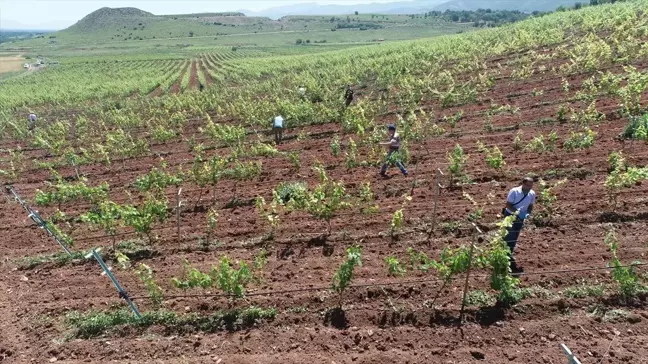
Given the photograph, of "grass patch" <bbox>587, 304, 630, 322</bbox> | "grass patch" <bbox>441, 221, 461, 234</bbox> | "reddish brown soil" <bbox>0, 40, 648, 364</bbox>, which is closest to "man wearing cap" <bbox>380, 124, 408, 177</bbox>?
"reddish brown soil" <bbox>0, 40, 648, 364</bbox>

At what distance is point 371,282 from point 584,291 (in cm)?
316

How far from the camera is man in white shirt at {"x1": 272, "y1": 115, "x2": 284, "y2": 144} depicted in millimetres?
15805

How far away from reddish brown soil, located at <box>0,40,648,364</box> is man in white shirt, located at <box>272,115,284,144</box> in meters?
3.78

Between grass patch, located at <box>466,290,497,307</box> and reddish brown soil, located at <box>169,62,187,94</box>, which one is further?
reddish brown soil, located at <box>169,62,187,94</box>

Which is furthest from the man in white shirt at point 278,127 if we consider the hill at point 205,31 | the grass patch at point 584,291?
the hill at point 205,31

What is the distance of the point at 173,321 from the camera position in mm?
6914

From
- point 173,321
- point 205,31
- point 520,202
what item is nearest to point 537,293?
point 520,202

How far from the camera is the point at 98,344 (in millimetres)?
6633

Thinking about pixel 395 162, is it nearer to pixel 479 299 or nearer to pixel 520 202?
pixel 520 202

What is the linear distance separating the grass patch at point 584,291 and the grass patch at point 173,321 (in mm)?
4381

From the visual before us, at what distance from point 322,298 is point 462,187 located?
4.93 m

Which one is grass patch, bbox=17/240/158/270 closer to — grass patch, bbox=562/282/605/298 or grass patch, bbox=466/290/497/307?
grass patch, bbox=466/290/497/307

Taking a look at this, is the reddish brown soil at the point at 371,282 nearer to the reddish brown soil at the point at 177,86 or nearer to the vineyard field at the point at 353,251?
the vineyard field at the point at 353,251

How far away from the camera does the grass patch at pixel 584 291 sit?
21.2 ft
